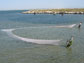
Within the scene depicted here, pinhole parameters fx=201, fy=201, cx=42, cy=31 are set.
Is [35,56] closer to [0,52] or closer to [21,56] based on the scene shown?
[21,56]

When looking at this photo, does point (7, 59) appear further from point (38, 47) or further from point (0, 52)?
point (38, 47)

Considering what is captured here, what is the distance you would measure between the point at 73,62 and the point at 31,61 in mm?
4761

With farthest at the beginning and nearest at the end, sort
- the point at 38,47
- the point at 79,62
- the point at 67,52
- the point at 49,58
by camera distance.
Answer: the point at 38,47 < the point at 67,52 < the point at 49,58 < the point at 79,62

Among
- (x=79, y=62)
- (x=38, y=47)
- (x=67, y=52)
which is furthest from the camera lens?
(x=38, y=47)

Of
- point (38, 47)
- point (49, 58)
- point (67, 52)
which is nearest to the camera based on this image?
point (49, 58)

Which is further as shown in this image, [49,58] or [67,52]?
[67,52]

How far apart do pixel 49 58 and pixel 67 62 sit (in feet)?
7.98

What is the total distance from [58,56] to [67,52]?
2461mm

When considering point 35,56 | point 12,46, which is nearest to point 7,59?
point 35,56

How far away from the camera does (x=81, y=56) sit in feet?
80.4

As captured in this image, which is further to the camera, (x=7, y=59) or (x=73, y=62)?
(x=7, y=59)

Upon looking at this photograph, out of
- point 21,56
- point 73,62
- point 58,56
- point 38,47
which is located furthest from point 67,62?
point 38,47

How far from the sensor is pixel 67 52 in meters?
26.8

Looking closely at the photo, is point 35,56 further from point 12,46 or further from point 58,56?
point 12,46
